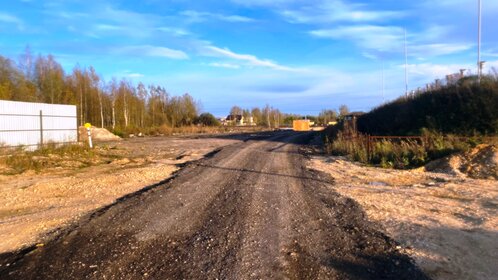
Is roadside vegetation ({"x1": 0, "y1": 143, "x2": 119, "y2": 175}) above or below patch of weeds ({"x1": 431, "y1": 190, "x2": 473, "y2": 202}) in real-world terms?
above

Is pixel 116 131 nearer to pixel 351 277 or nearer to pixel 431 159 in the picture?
pixel 431 159

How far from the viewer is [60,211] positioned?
8.84 m

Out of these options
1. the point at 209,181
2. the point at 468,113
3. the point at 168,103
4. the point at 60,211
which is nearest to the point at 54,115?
the point at 209,181

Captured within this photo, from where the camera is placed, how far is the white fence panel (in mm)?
21234

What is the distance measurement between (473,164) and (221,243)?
11.9 meters

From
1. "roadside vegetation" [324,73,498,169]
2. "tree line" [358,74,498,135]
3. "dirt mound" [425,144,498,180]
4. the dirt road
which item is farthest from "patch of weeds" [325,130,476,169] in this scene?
the dirt road

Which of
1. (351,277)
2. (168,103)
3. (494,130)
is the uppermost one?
(168,103)

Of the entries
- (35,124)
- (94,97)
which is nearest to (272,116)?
(94,97)

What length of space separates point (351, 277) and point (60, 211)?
6359 millimetres

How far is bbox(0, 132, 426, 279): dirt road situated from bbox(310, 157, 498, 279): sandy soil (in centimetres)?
42

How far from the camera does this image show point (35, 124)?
2331 cm

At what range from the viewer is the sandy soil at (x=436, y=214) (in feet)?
18.7

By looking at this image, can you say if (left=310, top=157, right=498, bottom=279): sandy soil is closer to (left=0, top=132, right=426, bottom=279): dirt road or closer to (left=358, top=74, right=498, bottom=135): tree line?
(left=0, top=132, right=426, bottom=279): dirt road

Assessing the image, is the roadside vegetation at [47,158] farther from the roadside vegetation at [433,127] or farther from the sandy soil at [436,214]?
the roadside vegetation at [433,127]
